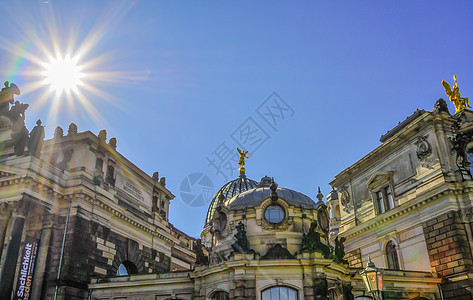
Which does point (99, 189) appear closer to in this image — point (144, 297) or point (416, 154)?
point (144, 297)

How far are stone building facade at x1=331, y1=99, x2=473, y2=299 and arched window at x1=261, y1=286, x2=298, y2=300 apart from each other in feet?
32.3

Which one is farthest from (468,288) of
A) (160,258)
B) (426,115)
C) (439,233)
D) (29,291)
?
(29,291)

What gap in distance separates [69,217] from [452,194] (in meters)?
27.1

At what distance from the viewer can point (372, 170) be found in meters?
40.2

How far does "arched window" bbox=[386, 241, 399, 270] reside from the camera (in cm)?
3522

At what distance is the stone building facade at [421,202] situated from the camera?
30641 millimetres

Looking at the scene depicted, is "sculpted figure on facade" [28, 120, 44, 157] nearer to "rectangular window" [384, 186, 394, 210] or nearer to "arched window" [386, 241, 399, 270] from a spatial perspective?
"rectangular window" [384, 186, 394, 210]

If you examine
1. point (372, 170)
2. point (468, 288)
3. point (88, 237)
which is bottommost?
point (468, 288)

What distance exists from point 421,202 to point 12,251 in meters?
28.5

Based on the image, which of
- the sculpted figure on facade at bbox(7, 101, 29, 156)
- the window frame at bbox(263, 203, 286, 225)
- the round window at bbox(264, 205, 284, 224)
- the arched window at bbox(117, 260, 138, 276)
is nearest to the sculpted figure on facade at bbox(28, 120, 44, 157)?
the sculpted figure on facade at bbox(7, 101, 29, 156)

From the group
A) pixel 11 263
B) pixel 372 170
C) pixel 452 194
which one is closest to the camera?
pixel 11 263

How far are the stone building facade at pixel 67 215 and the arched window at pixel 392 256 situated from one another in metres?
19.8

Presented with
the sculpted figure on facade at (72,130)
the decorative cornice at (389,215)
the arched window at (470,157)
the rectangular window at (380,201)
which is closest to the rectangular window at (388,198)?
the rectangular window at (380,201)

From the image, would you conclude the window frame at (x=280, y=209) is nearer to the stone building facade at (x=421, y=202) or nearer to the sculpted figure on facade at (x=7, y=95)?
the stone building facade at (x=421, y=202)
